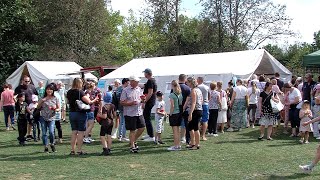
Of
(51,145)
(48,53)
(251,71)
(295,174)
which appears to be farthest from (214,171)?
(48,53)

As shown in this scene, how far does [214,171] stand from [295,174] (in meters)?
1.30

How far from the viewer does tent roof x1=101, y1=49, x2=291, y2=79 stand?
1648cm

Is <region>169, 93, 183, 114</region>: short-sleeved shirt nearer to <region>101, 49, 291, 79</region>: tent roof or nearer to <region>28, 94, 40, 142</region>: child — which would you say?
<region>28, 94, 40, 142</region>: child

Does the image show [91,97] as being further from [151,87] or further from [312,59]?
[312,59]

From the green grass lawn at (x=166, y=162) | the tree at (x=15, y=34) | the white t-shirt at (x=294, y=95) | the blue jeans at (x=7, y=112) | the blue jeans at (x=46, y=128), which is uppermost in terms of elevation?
the tree at (x=15, y=34)

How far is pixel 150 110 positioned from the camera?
10.5m

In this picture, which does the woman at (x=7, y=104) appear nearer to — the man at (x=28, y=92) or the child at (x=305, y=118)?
the man at (x=28, y=92)

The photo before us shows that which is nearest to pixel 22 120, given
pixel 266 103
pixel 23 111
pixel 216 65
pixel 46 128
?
pixel 23 111

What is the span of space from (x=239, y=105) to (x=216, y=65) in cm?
472

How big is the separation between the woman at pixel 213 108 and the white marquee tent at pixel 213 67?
4.13 metres

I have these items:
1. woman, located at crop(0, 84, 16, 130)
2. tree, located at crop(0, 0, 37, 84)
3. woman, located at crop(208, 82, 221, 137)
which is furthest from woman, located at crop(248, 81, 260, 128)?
tree, located at crop(0, 0, 37, 84)

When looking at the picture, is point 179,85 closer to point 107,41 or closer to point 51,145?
point 51,145

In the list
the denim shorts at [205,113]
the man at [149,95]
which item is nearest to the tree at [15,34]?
the man at [149,95]

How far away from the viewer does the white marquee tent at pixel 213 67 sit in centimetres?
1631
